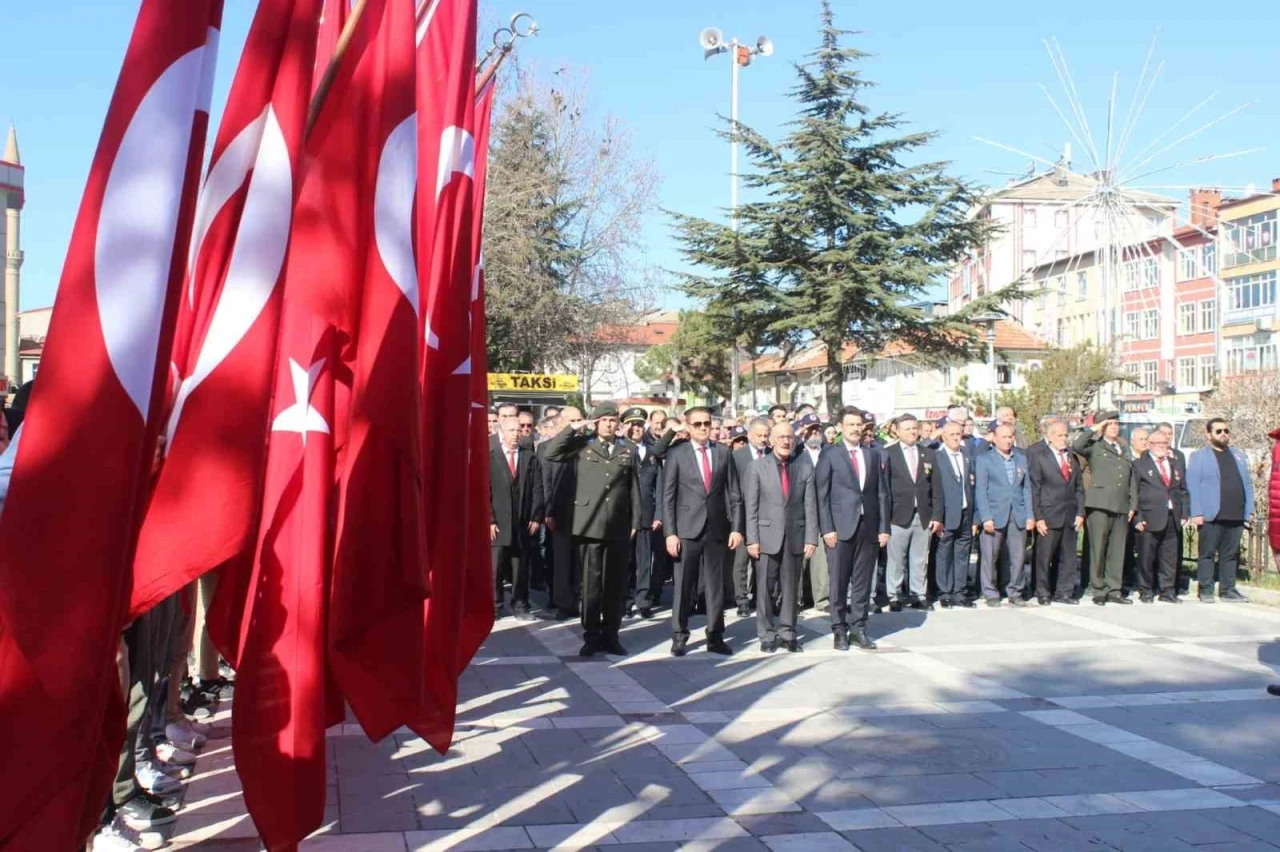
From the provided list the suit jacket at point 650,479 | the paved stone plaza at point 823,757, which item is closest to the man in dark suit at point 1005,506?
the paved stone plaza at point 823,757

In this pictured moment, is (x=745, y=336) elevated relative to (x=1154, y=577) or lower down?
elevated

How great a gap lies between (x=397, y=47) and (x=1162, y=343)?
235ft

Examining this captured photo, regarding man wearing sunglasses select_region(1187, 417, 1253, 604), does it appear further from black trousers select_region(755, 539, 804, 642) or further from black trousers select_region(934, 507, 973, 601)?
black trousers select_region(755, 539, 804, 642)

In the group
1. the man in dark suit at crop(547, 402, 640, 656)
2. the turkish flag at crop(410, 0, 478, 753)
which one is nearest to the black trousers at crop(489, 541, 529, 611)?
the man in dark suit at crop(547, 402, 640, 656)

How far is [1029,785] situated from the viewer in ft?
22.2

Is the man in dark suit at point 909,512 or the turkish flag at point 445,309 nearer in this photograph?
the turkish flag at point 445,309

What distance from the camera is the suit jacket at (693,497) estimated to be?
1095cm

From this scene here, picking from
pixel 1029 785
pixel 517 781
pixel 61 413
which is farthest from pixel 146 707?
pixel 1029 785

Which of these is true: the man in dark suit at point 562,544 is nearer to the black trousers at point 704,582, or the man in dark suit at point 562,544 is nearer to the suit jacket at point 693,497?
the suit jacket at point 693,497

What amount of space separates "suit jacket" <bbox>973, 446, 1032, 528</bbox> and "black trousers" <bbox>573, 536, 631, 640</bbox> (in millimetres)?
5247

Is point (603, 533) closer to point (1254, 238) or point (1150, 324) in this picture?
point (1254, 238)

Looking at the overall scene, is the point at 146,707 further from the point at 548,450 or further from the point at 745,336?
the point at 745,336

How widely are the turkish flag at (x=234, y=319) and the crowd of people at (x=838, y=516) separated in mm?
6557

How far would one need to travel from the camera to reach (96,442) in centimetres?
324
